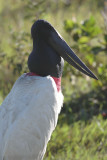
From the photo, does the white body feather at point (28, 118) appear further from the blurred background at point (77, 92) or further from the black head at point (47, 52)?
the blurred background at point (77, 92)

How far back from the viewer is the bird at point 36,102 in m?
2.49

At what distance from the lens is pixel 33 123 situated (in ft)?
8.36

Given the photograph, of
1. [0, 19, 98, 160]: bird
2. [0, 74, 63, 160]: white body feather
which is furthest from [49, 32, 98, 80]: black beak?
[0, 74, 63, 160]: white body feather

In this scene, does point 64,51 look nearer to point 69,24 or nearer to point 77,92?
point 69,24

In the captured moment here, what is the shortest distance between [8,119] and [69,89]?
2421 millimetres

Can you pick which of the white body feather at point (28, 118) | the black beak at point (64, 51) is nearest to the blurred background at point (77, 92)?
the white body feather at point (28, 118)

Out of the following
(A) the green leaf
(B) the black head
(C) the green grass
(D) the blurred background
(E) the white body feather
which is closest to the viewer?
(E) the white body feather

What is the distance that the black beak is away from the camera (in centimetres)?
281

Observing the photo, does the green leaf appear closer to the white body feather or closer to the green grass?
the green grass

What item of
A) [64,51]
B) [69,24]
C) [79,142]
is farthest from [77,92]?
[64,51]

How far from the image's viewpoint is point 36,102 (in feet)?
8.36

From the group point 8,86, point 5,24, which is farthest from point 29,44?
point 5,24

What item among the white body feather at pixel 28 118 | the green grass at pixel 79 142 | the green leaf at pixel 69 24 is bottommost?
the green grass at pixel 79 142

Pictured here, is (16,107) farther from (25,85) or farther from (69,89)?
(69,89)
